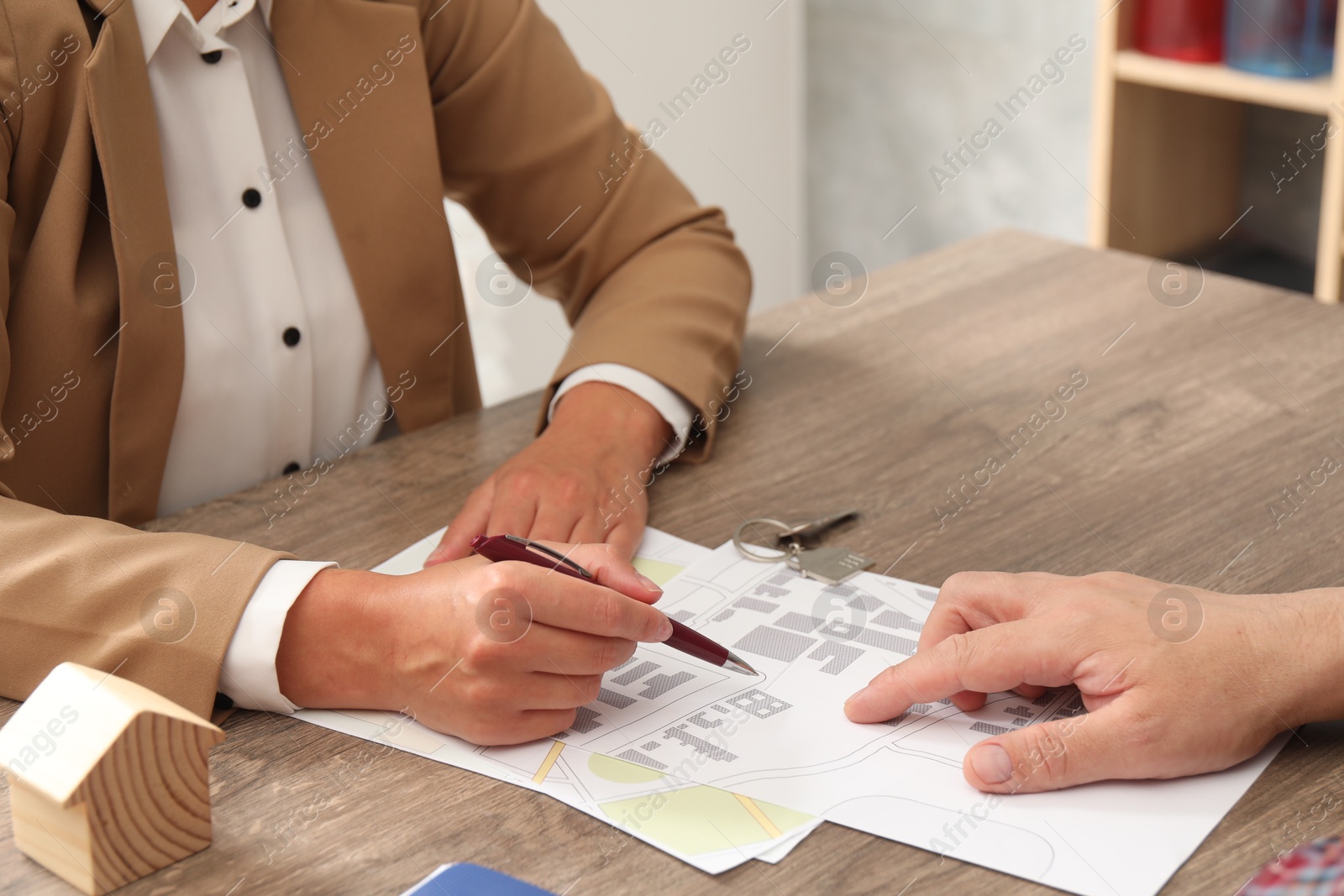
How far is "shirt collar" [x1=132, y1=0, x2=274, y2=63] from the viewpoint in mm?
1171

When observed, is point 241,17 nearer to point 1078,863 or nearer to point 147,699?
point 147,699

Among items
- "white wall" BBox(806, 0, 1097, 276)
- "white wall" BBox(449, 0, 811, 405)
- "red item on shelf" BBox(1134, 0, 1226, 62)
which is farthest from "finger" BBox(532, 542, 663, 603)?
"white wall" BBox(806, 0, 1097, 276)

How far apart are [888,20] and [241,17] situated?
2.41m

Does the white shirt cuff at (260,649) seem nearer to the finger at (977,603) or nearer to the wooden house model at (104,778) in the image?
the wooden house model at (104,778)

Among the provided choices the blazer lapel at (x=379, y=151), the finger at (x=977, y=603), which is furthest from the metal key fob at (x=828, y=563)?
the blazer lapel at (x=379, y=151)

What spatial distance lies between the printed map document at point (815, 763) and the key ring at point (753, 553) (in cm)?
6

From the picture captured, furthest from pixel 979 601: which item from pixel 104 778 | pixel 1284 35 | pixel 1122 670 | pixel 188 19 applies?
pixel 1284 35

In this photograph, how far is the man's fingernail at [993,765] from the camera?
2.47 feet

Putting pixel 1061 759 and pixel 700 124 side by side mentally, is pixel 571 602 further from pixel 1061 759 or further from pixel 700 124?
pixel 700 124

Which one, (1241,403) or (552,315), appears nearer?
(1241,403)

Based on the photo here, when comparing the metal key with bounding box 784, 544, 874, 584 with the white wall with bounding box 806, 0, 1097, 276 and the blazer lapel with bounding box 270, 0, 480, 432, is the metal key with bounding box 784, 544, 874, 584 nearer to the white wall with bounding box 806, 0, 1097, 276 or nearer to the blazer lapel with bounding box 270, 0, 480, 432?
the blazer lapel with bounding box 270, 0, 480, 432

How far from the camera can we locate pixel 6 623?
2.87ft

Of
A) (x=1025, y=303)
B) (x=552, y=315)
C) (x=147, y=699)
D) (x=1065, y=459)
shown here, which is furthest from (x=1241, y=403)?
(x=552, y=315)

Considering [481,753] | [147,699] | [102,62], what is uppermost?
[102,62]
